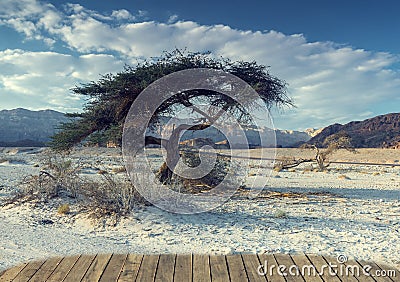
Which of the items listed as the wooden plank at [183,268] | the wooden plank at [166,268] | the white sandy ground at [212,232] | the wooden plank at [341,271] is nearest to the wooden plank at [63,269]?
the white sandy ground at [212,232]

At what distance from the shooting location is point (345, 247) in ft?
17.1

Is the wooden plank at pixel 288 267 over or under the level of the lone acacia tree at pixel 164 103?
under

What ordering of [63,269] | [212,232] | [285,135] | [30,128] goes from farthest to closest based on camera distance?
1. [285,135]
2. [30,128]
3. [212,232]
4. [63,269]

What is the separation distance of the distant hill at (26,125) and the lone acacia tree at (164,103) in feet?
197

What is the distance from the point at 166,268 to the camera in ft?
14.1

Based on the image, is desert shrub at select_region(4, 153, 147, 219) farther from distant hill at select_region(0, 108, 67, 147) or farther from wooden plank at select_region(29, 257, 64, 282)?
distant hill at select_region(0, 108, 67, 147)

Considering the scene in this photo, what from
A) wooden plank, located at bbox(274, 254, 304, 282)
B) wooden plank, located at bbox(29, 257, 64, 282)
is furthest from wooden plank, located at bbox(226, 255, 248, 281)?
wooden plank, located at bbox(29, 257, 64, 282)

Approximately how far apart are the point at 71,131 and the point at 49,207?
2481mm

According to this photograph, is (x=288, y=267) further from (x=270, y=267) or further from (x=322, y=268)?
(x=322, y=268)

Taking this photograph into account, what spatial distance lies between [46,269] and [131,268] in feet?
3.07

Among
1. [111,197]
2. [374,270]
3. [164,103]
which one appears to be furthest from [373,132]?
[374,270]

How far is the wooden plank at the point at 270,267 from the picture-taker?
13.2 feet

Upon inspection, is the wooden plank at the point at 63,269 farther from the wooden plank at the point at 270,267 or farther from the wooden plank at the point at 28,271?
the wooden plank at the point at 270,267

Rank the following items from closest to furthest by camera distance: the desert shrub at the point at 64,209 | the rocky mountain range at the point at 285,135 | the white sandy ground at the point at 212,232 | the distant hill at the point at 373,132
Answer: the white sandy ground at the point at 212,232
the desert shrub at the point at 64,209
the distant hill at the point at 373,132
the rocky mountain range at the point at 285,135
